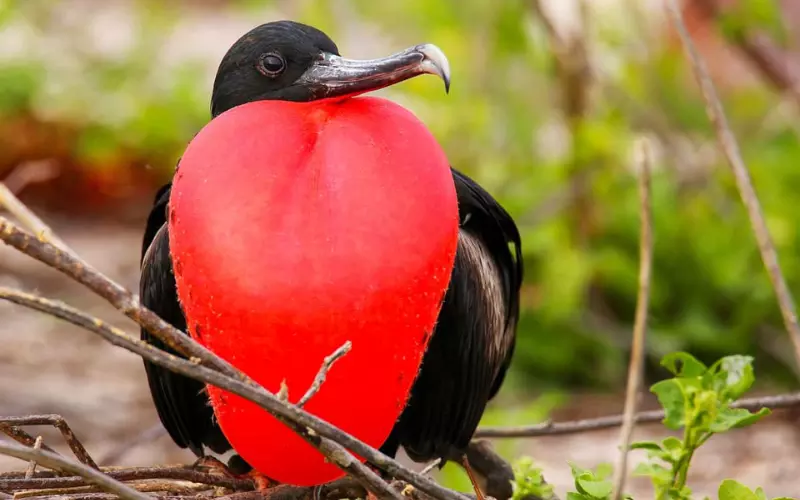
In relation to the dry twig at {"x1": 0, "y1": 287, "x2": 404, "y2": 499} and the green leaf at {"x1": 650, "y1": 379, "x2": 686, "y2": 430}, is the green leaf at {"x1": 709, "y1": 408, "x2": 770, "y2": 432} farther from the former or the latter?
the dry twig at {"x1": 0, "y1": 287, "x2": 404, "y2": 499}

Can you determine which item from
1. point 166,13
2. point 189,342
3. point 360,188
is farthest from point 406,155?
point 166,13

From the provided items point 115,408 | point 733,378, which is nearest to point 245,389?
point 733,378

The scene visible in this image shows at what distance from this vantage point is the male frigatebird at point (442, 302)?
1.50 m

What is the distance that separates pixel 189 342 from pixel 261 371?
142 mm

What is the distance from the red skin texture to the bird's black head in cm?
8

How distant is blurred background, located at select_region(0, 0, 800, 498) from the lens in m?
3.37

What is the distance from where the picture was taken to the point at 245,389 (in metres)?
1.16

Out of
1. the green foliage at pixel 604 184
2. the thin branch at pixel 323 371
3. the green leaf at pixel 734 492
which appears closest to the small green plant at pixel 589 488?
the green leaf at pixel 734 492

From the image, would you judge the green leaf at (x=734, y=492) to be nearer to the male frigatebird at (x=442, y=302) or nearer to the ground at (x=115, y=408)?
the male frigatebird at (x=442, y=302)

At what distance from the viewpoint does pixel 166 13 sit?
263 inches

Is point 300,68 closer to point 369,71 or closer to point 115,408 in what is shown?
point 369,71

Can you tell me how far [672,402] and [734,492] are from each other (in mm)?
121

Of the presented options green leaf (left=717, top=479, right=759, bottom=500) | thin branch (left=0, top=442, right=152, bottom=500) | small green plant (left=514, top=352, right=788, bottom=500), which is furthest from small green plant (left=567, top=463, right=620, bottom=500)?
thin branch (left=0, top=442, right=152, bottom=500)

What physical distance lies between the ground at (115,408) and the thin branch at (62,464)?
1.66 metres
